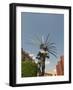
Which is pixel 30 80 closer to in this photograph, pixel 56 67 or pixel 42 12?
pixel 56 67

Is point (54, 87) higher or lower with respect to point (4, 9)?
lower

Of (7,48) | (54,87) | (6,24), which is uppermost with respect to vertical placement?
(6,24)

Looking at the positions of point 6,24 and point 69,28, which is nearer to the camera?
point 6,24

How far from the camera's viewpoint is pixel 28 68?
1.42 m

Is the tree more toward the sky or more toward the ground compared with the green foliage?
more toward the sky

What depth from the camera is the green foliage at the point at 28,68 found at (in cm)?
141

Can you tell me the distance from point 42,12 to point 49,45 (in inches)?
6.4

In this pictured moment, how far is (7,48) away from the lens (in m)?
1.41

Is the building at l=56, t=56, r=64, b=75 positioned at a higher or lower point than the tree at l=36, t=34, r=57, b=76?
lower

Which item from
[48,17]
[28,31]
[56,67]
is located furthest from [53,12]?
[56,67]

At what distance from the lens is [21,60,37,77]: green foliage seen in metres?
1.41

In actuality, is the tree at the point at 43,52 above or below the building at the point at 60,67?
above

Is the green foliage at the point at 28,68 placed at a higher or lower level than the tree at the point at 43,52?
lower

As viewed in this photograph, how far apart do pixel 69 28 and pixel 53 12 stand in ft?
0.39
